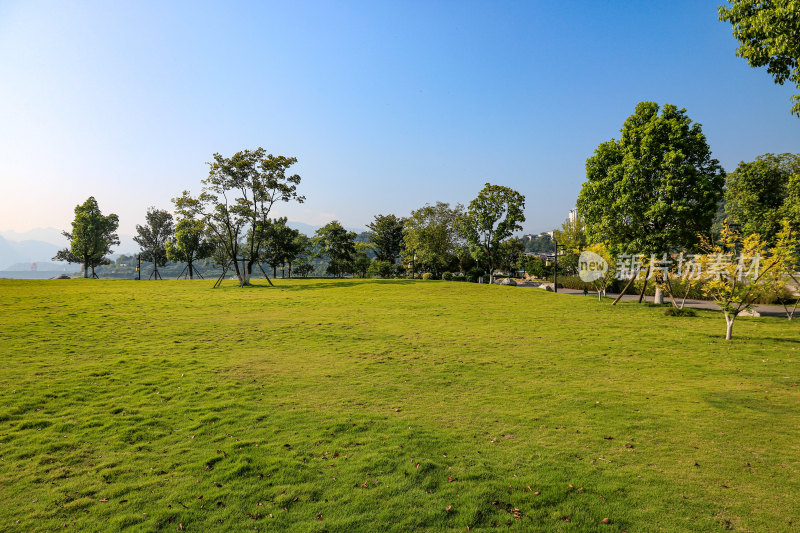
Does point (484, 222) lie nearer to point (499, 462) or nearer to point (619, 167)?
point (619, 167)

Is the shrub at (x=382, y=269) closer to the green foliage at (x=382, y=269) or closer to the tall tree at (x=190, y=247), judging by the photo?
the green foliage at (x=382, y=269)

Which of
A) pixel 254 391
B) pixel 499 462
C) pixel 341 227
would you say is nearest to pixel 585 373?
pixel 499 462

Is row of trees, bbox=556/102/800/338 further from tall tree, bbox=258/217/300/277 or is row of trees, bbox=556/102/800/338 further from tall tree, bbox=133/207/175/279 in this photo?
tall tree, bbox=133/207/175/279

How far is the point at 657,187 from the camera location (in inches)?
1049

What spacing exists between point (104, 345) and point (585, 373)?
59.3 ft

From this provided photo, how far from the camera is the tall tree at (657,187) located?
1013 inches

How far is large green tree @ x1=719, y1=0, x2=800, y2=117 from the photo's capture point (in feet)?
29.3

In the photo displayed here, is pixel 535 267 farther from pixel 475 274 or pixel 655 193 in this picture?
pixel 655 193

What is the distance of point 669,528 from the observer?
16.1 ft

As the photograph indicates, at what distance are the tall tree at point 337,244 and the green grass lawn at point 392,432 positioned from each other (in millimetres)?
49180

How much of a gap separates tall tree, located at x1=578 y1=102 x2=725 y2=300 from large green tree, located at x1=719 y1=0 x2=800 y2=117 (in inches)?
664

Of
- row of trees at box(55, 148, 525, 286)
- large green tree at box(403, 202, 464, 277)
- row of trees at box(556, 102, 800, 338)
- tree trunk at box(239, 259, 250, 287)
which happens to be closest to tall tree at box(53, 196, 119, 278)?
row of trees at box(55, 148, 525, 286)

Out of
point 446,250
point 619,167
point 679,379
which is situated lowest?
point 679,379

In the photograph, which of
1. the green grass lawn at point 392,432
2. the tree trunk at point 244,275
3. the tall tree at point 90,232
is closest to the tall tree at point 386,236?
the tree trunk at point 244,275
